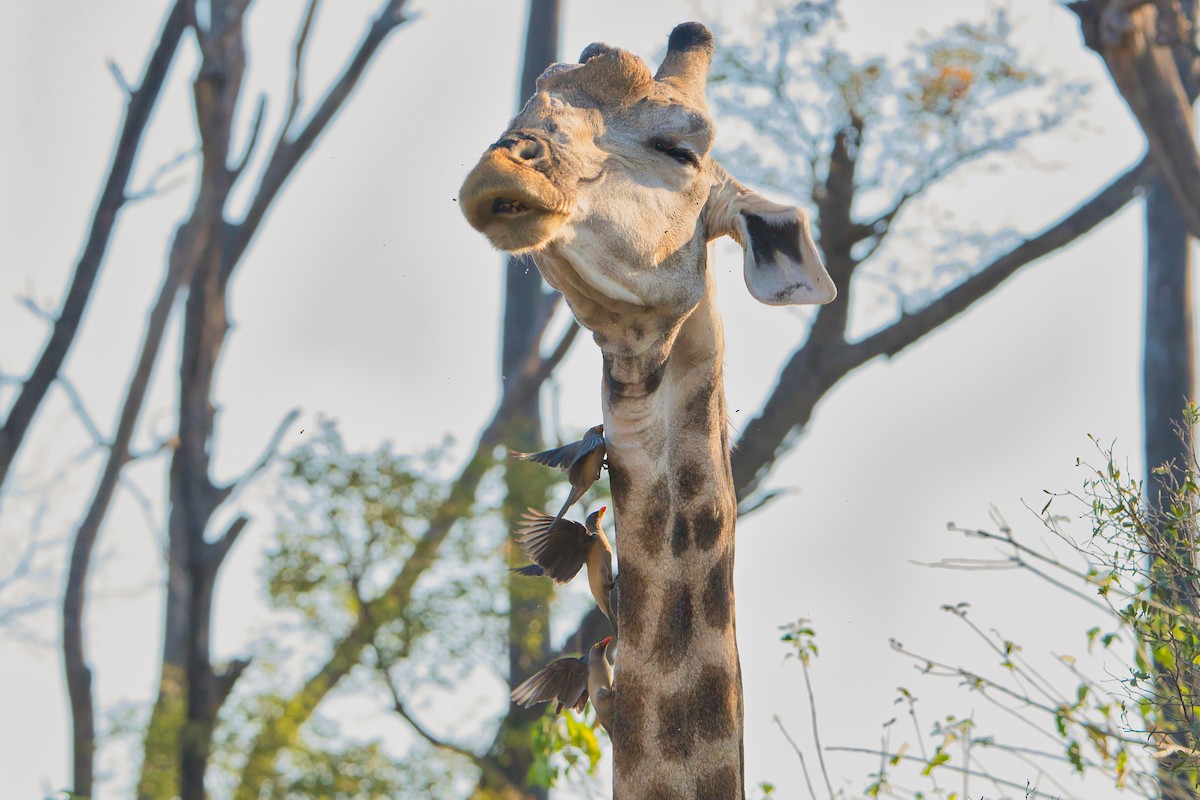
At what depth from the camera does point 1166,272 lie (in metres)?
16.7

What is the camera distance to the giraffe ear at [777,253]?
438cm

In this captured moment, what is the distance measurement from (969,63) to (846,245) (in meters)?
2.42

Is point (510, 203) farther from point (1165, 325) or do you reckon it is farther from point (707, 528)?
point (1165, 325)

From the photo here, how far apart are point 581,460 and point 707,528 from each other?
0.35m

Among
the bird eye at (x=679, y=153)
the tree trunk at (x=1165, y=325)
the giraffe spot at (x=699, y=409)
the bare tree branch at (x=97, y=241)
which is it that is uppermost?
the tree trunk at (x=1165, y=325)

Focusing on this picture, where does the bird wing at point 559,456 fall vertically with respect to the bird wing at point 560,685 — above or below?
above

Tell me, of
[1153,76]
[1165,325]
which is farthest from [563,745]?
[1165,325]

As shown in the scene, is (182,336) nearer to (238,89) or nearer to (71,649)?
(238,89)

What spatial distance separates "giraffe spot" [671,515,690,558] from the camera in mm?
4484

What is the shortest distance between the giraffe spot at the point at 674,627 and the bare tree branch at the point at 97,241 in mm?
8905

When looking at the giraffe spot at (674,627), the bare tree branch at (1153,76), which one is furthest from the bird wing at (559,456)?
the bare tree branch at (1153,76)

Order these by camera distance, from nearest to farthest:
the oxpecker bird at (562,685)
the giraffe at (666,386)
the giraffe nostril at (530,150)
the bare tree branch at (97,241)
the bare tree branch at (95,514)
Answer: the giraffe nostril at (530,150) < the giraffe at (666,386) < the oxpecker bird at (562,685) < the bare tree branch at (97,241) < the bare tree branch at (95,514)

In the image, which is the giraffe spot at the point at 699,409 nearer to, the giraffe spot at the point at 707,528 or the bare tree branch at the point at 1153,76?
the giraffe spot at the point at 707,528

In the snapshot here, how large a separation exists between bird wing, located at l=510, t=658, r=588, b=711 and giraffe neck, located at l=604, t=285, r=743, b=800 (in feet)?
1.39
